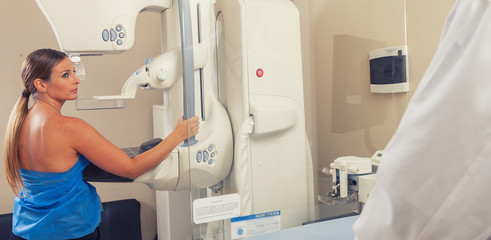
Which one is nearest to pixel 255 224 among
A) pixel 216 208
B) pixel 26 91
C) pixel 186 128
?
pixel 216 208

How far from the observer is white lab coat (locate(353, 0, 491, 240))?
16.0 inches

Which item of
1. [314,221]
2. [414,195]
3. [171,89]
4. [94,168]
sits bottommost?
[314,221]

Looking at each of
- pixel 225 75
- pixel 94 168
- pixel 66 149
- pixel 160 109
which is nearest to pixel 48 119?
pixel 66 149

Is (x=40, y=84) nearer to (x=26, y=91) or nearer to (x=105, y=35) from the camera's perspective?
(x=26, y=91)

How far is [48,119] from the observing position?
4.94 feet

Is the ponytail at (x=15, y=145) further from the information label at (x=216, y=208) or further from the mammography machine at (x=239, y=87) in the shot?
the information label at (x=216, y=208)

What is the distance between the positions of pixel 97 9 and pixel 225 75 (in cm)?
46

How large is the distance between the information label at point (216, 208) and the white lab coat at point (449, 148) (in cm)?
77

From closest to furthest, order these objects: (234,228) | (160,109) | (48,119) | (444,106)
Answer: (444,106) < (234,228) < (48,119) < (160,109)

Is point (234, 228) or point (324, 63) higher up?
point (324, 63)

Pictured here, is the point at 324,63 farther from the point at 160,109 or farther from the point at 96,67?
the point at 96,67

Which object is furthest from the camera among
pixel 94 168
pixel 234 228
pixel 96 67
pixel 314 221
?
pixel 96 67

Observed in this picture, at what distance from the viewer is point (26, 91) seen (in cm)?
158

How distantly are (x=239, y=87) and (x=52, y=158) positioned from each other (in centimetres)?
77
